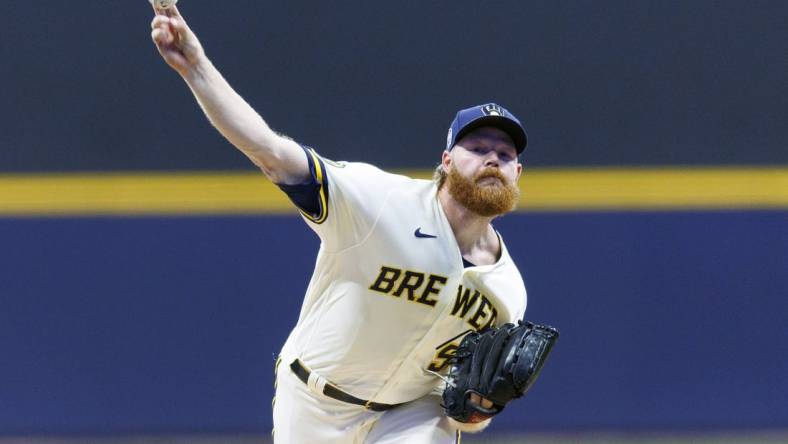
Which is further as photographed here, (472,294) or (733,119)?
(733,119)

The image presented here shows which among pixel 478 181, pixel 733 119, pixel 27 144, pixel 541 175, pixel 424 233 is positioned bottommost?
pixel 27 144

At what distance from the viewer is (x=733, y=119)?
19.9 ft

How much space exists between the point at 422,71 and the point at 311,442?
300cm

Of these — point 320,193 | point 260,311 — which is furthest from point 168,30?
point 260,311

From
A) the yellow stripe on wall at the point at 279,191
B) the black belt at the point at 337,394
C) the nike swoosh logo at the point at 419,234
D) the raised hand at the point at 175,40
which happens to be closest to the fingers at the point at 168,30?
the raised hand at the point at 175,40

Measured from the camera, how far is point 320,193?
10.2ft

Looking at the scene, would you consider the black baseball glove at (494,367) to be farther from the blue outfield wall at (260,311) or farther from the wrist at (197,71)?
the blue outfield wall at (260,311)

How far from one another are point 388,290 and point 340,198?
37cm

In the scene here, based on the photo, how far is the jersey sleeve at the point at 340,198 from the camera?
3.09 m

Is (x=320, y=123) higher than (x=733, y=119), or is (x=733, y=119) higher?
(x=733, y=119)

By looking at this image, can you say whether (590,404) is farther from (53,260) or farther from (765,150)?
(53,260)

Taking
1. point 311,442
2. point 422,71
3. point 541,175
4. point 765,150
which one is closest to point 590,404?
point 541,175

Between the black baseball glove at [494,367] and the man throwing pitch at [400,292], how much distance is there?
0.01m

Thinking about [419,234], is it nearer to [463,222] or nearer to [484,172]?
[463,222]
